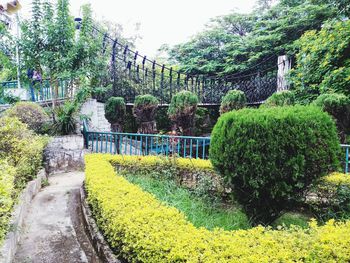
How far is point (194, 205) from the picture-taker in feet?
12.9

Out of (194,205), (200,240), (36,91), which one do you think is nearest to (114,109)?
(36,91)

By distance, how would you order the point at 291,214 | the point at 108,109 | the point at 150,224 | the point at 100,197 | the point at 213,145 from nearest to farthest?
the point at 150,224 < the point at 100,197 < the point at 213,145 < the point at 291,214 < the point at 108,109

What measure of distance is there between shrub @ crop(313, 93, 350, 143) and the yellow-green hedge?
4.10 m

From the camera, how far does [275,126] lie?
2961mm

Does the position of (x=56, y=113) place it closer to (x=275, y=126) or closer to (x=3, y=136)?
(x=3, y=136)

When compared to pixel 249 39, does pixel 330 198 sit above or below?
below

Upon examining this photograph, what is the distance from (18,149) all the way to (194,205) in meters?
3.25

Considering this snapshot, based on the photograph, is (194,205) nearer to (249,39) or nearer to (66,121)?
(66,121)

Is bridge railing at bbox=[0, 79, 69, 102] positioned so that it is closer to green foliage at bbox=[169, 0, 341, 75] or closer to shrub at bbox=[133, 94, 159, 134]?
shrub at bbox=[133, 94, 159, 134]

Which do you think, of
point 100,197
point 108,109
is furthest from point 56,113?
point 100,197

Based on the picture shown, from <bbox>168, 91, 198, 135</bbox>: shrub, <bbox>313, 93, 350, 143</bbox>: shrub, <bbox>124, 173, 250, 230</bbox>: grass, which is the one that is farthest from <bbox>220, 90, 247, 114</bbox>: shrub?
<bbox>124, 173, 250, 230</bbox>: grass

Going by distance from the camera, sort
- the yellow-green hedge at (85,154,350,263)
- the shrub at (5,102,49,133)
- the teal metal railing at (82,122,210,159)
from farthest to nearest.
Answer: the shrub at (5,102,49,133)
the teal metal railing at (82,122,210,159)
the yellow-green hedge at (85,154,350,263)

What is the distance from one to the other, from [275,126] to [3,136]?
176 inches

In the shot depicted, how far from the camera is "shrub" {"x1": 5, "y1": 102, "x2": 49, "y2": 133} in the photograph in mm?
7004
